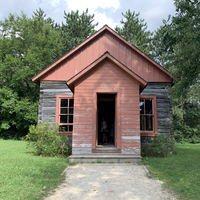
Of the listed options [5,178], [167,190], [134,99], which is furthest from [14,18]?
[167,190]

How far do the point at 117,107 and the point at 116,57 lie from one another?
4.13m

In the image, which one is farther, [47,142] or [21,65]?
[21,65]

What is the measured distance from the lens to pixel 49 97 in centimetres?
1142

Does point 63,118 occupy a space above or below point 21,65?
below

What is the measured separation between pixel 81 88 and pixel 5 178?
4749mm

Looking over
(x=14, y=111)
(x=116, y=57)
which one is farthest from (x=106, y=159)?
(x=14, y=111)

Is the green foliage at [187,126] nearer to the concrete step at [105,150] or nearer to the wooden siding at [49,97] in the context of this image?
the concrete step at [105,150]

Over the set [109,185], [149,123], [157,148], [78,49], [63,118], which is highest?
[78,49]

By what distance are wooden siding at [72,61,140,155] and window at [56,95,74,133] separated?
258 cm

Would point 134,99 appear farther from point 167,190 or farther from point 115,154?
point 167,190

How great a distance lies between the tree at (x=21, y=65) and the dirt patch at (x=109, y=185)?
15.5 meters

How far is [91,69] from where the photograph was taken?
879cm

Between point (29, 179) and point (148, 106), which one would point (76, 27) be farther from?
point (29, 179)

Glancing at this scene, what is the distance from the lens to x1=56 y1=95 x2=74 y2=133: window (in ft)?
36.2
